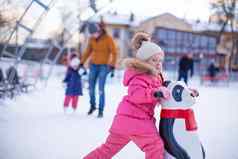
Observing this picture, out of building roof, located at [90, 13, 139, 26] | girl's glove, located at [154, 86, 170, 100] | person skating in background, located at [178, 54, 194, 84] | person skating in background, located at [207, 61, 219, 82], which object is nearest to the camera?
girl's glove, located at [154, 86, 170, 100]

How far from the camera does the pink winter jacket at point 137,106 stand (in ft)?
5.02

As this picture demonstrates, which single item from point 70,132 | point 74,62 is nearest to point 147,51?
point 70,132

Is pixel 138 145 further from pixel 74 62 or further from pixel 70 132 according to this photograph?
pixel 74 62

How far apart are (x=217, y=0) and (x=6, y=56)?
49.1 inches

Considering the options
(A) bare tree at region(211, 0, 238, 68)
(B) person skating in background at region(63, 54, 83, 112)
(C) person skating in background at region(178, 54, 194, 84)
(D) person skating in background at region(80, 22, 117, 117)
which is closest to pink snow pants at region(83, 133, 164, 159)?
(A) bare tree at region(211, 0, 238, 68)

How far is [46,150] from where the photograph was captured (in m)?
1.92

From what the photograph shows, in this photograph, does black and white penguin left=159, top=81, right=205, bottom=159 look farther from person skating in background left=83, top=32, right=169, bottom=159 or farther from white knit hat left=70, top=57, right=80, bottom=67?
white knit hat left=70, top=57, right=80, bottom=67

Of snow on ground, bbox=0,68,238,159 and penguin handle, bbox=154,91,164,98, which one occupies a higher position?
penguin handle, bbox=154,91,164,98

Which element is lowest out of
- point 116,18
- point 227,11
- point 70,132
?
point 70,132

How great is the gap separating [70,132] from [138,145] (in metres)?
0.88

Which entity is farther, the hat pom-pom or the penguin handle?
the hat pom-pom

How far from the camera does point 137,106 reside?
Result: 1.57 metres

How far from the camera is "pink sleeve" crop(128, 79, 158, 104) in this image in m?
1.51

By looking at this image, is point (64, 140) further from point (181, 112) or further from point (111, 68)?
point (111, 68)
